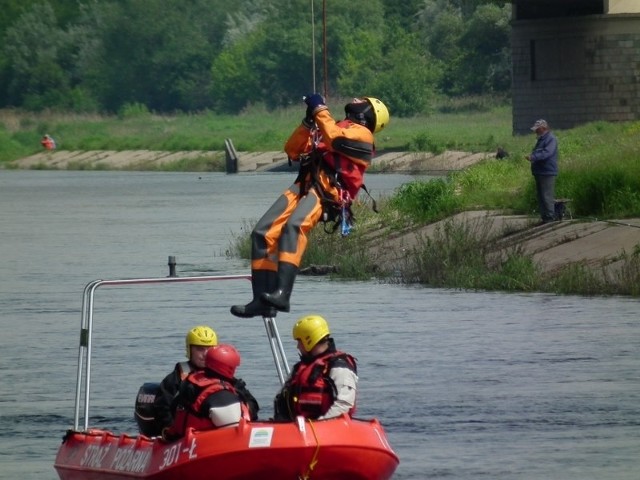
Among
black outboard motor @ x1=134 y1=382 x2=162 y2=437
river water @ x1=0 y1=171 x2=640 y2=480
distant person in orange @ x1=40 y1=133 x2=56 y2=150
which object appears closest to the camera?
black outboard motor @ x1=134 y1=382 x2=162 y2=437

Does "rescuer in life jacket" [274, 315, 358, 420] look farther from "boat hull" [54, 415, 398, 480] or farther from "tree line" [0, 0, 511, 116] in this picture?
"tree line" [0, 0, 511, 116]

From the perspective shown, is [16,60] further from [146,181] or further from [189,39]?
[146,181]

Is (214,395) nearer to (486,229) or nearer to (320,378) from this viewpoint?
(320,378)

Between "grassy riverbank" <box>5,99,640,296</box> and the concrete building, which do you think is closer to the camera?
"grassy riverbank" <box>5,99,640,296</box>

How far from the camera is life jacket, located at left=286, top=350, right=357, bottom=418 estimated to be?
→ 12.7 meters

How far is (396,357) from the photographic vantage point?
73.9 ft

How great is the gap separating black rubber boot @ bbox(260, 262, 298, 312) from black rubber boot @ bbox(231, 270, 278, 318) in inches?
1.8

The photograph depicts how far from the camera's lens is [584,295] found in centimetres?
2784

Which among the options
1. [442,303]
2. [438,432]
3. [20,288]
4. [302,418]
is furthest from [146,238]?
[302,418]

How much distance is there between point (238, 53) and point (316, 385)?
342 feet

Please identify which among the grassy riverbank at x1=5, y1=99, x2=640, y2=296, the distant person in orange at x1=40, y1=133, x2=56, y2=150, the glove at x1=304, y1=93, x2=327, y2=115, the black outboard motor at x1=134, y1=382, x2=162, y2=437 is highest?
the glove at x1=304, y1=93, x2=327, y2=115

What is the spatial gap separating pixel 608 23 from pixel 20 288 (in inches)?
1408

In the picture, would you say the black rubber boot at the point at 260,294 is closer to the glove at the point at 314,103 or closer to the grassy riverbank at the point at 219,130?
the glove at the point at 314,103

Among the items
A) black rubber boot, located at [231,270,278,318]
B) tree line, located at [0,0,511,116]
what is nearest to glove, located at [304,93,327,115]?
black rubber boot, located at [231,270,278,318]
